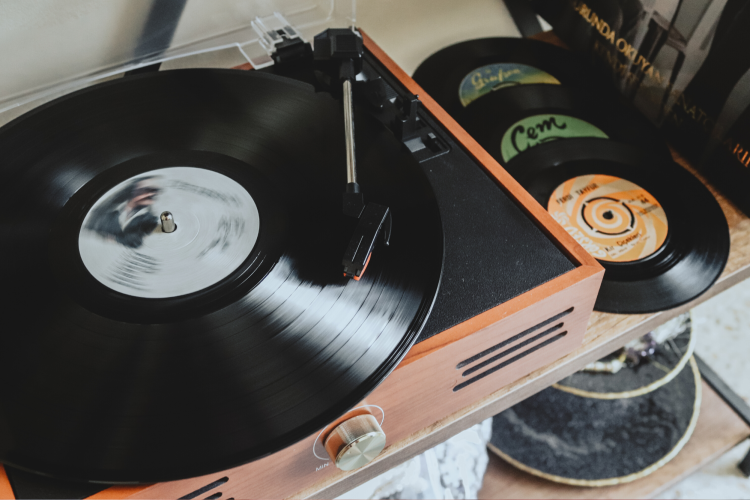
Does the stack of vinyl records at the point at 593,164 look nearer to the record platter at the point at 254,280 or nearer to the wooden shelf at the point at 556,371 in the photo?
the wooden shelf at the point at 556,371

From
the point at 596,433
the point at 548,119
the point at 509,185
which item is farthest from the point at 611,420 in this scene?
the point at 509,185

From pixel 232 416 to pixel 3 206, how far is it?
14.7 inches

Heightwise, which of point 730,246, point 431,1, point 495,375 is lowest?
point 730,246

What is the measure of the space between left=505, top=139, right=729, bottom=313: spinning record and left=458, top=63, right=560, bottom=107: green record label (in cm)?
20

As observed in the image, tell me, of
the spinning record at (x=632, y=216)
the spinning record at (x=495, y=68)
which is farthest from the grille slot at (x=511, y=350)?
the spinning record at (x=495, y=68)

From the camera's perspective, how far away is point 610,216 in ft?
2.91

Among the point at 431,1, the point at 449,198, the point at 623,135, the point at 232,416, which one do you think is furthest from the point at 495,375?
the point at 431,1

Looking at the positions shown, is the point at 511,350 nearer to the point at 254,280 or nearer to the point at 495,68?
the point at 254,280

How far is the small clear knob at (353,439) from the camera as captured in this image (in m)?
0.59

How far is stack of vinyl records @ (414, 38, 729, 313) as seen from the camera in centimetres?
82

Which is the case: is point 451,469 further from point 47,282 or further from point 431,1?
point 431,1

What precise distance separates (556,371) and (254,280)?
43 cm

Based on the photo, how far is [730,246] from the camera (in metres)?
0.87

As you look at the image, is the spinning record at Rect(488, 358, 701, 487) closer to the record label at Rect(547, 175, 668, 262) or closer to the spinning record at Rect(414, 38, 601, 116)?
the record label at Rect(547, 175, 668, 262)
